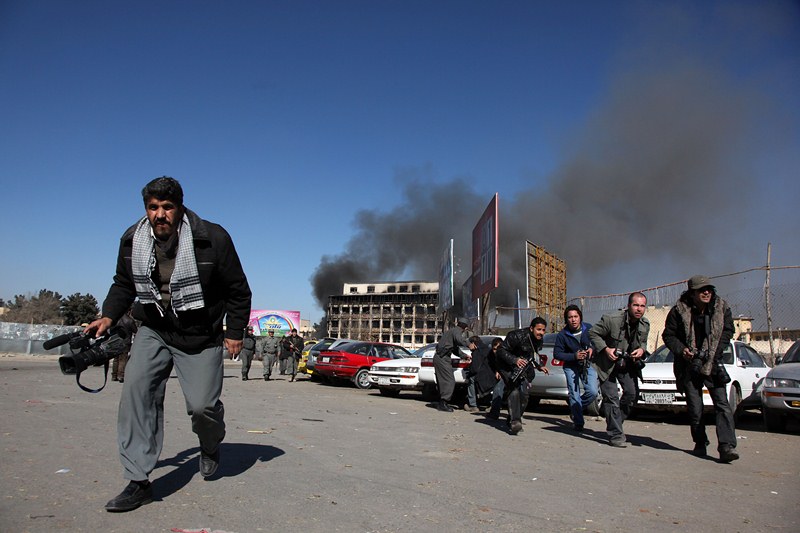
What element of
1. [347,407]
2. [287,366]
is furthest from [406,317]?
[347,407]

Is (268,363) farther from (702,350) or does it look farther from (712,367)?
(712,367)

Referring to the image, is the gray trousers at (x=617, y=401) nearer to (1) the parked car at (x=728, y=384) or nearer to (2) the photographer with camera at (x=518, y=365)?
(2) the photographer with camera at (x=518, y=365)

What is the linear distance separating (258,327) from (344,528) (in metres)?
86.2

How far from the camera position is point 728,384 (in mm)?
9188

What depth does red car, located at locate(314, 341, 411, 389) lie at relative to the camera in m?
16.9

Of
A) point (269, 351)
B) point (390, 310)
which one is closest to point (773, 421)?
point (269, 351)

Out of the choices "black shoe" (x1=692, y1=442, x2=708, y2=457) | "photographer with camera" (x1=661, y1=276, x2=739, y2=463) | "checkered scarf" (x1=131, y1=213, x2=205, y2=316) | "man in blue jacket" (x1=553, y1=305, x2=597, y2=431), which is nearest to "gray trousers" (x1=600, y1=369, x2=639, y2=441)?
"photographer with camera" (x1=661, y1=276, x2=739, y2=463)

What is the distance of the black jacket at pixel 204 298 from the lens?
3926 mm

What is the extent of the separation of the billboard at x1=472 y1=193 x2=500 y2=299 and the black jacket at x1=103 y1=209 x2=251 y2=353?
72.8ft

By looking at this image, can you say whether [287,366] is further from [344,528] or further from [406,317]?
[406,317]

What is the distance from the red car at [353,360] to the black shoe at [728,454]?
10.9 meters

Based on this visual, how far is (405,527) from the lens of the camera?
3.46 m

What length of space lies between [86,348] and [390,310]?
133 meters

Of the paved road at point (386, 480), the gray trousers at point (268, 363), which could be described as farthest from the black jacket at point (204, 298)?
the gray trousers at point (268, 363)
